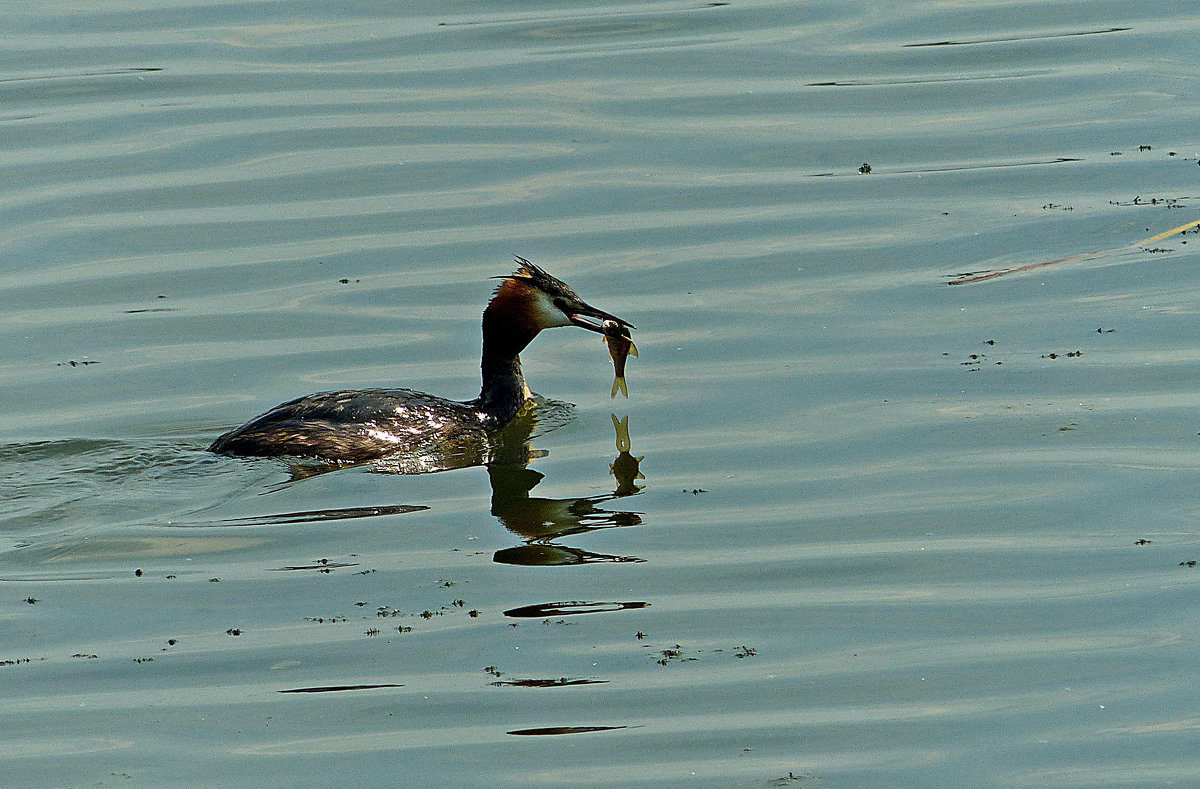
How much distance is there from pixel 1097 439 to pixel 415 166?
7434mm

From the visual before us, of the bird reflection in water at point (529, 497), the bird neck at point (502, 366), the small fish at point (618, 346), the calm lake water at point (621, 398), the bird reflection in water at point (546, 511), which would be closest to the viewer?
the calm lake water at point (621, 398)

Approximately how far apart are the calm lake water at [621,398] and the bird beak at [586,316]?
1.52 feet

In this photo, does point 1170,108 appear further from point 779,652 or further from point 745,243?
point 779,652

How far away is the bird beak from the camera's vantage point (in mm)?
10773

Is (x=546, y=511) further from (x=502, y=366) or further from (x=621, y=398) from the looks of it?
(x=502, y=366)

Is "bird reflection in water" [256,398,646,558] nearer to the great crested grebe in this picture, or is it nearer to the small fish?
the great crested grebe

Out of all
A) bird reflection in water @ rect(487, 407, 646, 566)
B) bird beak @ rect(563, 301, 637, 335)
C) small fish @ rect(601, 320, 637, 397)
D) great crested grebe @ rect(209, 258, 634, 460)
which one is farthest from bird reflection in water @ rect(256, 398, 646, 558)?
bird beak @ rect(563, 301, 637, 335)

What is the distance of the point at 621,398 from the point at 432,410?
1.15 m

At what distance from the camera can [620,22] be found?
18984 mm

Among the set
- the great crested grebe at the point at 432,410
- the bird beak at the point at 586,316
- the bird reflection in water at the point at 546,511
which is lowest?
the bird reflection in water at the point at 546,511

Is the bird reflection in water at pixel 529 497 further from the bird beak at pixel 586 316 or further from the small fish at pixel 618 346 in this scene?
the bird beak at pixel 586 316

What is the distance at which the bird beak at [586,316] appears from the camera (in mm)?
10773

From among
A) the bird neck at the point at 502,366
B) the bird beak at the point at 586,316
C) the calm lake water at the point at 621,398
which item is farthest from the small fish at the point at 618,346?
the bird neck at the point at 502,366

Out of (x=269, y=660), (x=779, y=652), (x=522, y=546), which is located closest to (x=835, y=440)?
(x=522, y=546)
